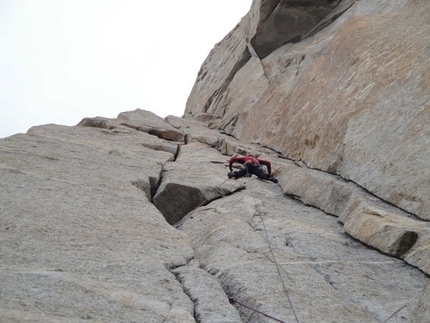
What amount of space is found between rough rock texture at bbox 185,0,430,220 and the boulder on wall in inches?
1.8

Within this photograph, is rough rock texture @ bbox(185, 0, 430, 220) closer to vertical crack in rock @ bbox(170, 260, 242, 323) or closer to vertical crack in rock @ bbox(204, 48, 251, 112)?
vertical crack in rock @ bbox(204, 48, 251, 112)

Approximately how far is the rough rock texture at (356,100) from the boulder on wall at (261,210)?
47mm

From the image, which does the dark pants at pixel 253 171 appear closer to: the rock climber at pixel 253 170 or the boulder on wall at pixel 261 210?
the rock climber at pixel 253 170

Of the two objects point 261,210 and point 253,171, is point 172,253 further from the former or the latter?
point 253,171

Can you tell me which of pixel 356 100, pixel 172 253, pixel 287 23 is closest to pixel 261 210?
pixel 172 253

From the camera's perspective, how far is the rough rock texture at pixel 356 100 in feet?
27.6

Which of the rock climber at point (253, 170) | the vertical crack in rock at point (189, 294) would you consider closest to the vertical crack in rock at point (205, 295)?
the vertical crack in rock at point (189, 294)

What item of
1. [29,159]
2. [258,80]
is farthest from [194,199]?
[258,80]

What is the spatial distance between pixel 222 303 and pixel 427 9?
9.15 metres

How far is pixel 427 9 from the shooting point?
11.0 metres

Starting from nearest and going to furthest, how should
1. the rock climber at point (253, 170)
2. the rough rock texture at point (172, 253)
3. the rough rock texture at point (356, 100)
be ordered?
the rough rock texture at point (172, 253)
the rough rock texture at point (356, 100)
the rock climber at point (253, 170)

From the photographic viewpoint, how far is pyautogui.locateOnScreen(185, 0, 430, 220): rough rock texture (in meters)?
8.42

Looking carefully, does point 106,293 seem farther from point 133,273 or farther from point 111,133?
point 111,133

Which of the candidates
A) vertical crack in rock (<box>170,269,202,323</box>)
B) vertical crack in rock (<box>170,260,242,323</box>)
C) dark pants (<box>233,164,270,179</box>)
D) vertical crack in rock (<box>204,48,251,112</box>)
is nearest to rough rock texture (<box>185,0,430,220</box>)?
dark pants (<box>233,164,270,179</box>)
